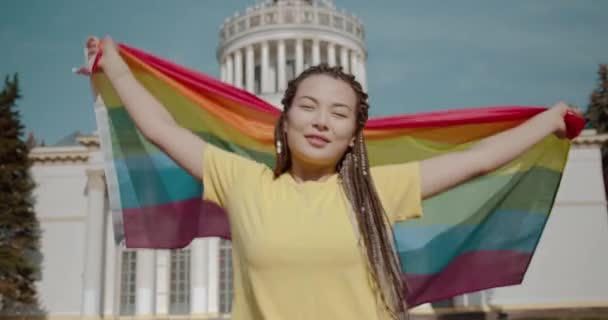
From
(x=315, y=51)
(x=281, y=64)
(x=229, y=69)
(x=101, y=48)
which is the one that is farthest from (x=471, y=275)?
(x=229, y=69)

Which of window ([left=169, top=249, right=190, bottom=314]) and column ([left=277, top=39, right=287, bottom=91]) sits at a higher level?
column ([left=277, top=39, right=287, bottom=91])

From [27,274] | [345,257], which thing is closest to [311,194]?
A: [345,257]

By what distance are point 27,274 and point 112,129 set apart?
1004 inches

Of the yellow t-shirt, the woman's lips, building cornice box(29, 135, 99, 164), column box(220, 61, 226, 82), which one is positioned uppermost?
column box(220, 61, 226, 82)

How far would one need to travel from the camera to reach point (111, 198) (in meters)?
3.66

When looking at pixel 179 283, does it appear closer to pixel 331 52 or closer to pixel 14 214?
pixel 14 214

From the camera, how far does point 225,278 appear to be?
29750mm

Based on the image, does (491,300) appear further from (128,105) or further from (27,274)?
(128,105)

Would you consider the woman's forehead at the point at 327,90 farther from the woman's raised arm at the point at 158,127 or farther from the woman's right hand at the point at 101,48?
the woman's right hand at the point at 101,48

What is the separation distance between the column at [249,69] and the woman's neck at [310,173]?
122 feet

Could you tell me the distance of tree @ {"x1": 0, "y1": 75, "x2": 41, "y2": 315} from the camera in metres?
25.5

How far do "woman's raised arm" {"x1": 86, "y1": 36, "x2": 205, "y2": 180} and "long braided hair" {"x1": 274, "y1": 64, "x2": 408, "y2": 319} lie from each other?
0.31m

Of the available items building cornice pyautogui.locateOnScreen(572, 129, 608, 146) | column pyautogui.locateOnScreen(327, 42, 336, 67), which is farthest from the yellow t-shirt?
column pyautogui.locateOnScreen(327, 42, 336, 67)

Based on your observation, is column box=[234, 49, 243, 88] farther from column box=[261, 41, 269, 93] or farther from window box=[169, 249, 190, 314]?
window box=[169, 249, 190, 314]
